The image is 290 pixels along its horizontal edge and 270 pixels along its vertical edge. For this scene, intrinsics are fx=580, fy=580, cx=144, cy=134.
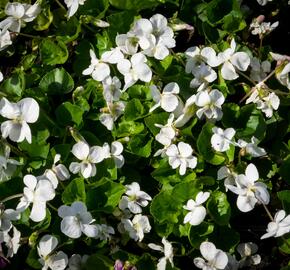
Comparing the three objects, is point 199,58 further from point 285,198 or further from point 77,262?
point 77,262

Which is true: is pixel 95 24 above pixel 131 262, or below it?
above

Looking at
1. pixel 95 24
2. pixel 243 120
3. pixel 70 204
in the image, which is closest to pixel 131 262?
pixel 70 204

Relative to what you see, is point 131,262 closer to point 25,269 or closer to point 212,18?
point 25,269

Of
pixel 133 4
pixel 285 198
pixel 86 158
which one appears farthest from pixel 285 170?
pixel 133 4

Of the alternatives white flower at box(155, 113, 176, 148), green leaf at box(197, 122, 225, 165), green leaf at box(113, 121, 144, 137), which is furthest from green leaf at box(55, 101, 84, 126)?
green leaf at box(197, 122, 225, 165)

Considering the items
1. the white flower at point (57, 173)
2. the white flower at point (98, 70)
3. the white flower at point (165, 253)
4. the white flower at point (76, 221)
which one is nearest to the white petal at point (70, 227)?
the white flower at point (76, 221)

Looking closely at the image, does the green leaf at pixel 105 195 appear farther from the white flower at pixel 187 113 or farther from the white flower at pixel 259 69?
the white flower at pixel 259 69
